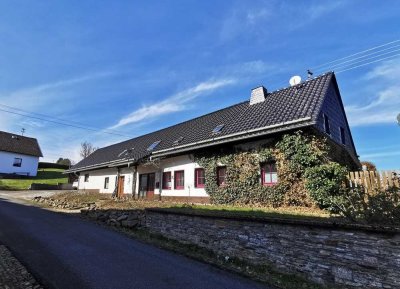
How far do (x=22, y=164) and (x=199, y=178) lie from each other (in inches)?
1765

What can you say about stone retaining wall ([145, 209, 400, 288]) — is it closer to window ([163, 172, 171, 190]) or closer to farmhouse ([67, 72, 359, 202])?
farmhouse ([67, 72, 359, 202])

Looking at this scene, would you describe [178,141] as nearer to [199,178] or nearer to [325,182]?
[199,178]

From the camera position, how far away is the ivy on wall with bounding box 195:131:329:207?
Result: 42.1ft

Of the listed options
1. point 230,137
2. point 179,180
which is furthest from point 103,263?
point 179,180

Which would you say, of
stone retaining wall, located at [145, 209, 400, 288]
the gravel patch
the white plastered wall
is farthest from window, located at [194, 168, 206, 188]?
the gravel patch

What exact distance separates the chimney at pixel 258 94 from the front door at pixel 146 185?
29.7 feet

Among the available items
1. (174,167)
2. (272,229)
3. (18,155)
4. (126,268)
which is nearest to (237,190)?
(174,167)

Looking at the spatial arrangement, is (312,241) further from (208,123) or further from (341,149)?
(208,123)

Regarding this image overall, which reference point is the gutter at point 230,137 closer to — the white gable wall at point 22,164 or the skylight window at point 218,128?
the skylight window at point 218,128

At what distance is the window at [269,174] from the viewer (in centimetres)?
1410

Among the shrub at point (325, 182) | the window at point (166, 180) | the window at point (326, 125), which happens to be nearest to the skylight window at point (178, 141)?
the window at point (166, 180)

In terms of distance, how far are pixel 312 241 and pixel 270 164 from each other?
25.5ft

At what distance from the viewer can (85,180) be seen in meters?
33.5

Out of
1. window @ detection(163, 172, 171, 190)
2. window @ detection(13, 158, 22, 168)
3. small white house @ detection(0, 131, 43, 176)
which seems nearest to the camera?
window @ detection(163, 172, 171, 190)
